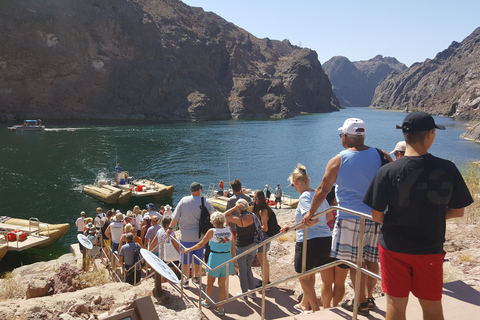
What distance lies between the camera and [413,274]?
110 inches

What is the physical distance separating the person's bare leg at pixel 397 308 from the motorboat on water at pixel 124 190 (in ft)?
78.7

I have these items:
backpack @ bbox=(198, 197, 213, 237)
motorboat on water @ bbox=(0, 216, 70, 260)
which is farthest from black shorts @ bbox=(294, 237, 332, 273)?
motorboat on water @ bbox=(0, 216, 70, 260)

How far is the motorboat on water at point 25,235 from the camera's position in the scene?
1520 centimetres

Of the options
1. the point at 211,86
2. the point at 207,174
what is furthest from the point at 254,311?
the point at 211,86

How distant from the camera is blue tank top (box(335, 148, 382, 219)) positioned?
4051mm

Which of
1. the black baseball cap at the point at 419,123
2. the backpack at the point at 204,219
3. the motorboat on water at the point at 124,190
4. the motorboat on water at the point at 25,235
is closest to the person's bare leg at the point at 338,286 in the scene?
the black baseball cap at the point at 419,123

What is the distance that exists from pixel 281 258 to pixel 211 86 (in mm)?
114657

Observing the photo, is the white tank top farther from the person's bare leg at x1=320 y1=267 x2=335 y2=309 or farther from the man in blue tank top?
the man in blue tank top

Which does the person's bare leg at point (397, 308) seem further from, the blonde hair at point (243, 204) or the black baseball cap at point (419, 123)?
the blonde hair at point (243, 204)

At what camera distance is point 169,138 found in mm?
66438

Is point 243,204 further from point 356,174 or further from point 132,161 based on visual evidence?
point 132,161

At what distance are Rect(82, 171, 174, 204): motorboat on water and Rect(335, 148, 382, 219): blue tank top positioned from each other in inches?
903

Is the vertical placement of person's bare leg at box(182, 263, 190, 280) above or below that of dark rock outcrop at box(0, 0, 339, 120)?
below

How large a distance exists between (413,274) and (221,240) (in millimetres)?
3149
